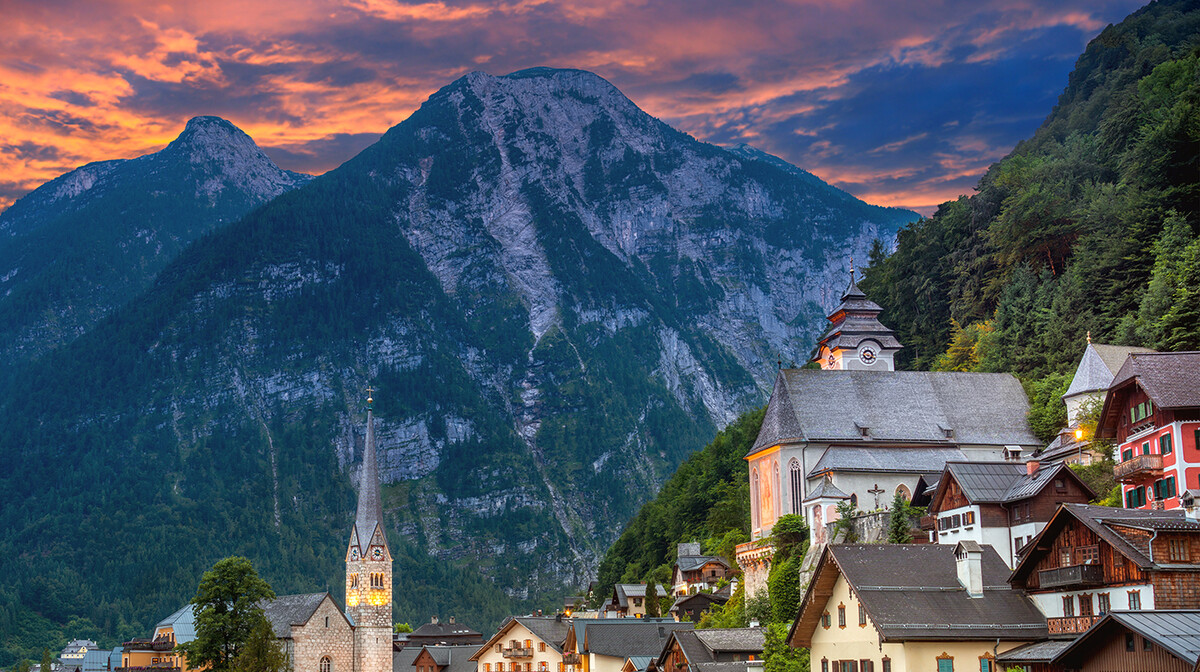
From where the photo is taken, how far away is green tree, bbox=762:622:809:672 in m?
57.0

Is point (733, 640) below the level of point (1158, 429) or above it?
below

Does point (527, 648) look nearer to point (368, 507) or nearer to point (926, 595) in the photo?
point (368, 507)

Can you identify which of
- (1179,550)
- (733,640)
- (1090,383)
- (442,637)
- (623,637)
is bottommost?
(442,637)

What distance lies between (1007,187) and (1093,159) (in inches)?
520

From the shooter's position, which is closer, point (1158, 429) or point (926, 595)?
point (926, 595)

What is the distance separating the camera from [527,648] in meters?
104

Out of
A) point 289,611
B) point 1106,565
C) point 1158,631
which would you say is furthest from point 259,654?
point 1158,631

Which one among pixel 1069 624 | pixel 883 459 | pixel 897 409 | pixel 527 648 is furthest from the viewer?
pixel 527 648

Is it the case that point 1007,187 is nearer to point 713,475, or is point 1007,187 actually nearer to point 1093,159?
point 1093,159

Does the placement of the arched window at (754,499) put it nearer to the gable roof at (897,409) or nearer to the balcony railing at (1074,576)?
the gable roof at (897,409)

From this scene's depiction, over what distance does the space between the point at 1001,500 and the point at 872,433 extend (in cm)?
3115

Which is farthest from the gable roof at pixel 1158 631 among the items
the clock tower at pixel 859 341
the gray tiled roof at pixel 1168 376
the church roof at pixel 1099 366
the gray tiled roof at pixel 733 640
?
the clock tower at pixel 859 341

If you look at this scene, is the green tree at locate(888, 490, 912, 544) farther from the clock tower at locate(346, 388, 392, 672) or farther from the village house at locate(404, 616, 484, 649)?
the village house at locate(404, 616, 484, 649)

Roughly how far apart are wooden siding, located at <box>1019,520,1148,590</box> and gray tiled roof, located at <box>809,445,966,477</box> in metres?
35.7
